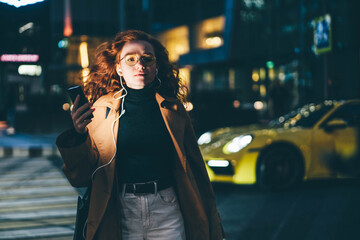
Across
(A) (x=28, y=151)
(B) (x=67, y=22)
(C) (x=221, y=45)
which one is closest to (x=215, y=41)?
(C) (x=221, y=45)

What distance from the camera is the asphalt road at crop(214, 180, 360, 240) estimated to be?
5.35 meters

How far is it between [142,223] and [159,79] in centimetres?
78

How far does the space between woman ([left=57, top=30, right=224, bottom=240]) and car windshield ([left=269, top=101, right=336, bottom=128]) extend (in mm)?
5906

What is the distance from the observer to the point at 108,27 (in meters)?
48.9

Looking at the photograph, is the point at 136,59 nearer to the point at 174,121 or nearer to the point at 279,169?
the point at 174,121

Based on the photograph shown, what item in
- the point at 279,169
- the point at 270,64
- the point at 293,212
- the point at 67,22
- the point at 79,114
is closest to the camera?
the point at 79,114

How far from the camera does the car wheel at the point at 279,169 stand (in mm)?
7727

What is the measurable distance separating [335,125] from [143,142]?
6042mm

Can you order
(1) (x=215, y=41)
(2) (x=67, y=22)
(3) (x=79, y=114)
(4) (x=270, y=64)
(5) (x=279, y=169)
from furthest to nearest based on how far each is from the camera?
(2) (x=67, y=22)
(1) (x=215, y=41)
(4) (x=270, y=64)
(5) (x=279, y=169)
(3) (x=79, y=114)

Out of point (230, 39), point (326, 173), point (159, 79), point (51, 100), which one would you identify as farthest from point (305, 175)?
point (230, 39)

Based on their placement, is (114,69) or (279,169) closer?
(114,69)

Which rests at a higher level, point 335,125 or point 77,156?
point 77,156

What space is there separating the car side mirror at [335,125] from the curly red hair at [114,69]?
564 cm

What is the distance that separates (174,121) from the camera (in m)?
2.55
